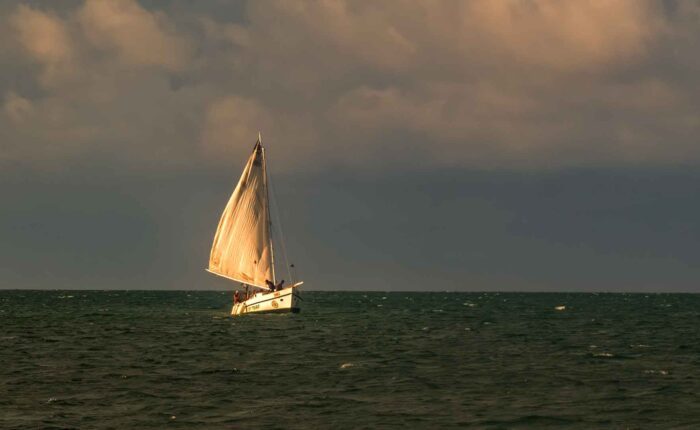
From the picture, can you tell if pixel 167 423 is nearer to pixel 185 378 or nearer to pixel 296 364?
pixel 185 378

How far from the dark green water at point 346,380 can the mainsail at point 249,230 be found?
2036 centimetres

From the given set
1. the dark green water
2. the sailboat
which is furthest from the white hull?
the dark green water

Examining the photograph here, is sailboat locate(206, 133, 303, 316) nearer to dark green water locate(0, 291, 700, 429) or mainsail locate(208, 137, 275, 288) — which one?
mainsail locate(208, 137, 275, 288)

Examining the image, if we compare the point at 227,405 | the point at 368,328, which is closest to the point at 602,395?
the point at 227,405

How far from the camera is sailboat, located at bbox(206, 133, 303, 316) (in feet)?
293

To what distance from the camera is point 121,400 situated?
34156mm

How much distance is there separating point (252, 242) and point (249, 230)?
1.15 metres

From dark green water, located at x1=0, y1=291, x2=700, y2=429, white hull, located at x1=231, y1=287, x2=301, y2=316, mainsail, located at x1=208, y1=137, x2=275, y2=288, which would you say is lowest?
dark green water, located at x1=0, y1=291, x2=700, y2=429

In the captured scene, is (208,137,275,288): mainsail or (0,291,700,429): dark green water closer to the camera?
(0,291,700,429): dark green water

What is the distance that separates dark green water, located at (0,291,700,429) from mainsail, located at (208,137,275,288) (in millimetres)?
20359

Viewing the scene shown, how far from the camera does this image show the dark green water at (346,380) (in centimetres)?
3100

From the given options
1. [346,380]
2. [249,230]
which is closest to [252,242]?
[249,230]

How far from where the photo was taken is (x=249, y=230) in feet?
294

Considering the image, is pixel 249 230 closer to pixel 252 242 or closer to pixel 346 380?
pixel 252 242
